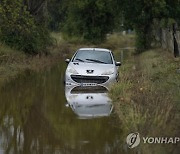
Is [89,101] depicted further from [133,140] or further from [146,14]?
[146,14]

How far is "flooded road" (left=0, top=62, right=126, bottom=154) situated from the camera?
8055 millimetres

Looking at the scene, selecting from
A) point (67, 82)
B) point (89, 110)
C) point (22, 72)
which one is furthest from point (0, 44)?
point (89, 110)

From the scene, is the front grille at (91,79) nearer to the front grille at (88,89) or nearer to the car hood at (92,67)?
the car hood at (92,67)

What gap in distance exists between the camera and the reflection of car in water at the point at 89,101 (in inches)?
432

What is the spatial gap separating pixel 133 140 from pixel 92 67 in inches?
319

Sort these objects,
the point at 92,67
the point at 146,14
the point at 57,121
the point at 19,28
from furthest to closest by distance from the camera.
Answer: the point at 146,14 → the point at 19,28 → the point at 92,67 → the point at 57,121

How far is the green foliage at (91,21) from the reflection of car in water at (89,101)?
3458 cm

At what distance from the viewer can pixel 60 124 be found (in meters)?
9.95

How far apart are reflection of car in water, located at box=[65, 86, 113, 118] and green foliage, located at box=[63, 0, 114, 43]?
113 feet

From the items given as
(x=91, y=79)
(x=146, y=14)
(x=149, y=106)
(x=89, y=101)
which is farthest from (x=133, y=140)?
(x=146, y=14)

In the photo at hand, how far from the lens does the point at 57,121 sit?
33.7 ft

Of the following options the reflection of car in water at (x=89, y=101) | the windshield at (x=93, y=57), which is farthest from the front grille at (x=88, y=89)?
the windshield at (x=93, y=57)

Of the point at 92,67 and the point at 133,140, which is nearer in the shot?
the point at 133,140

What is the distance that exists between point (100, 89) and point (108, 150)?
723cm
